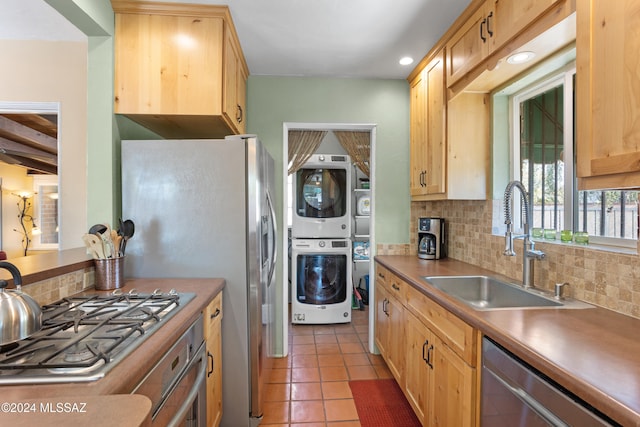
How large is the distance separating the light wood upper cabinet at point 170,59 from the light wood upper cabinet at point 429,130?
144 centimetres

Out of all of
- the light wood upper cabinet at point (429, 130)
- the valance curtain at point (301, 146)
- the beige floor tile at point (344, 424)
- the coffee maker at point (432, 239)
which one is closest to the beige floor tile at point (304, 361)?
the beige floor tile at point (344, 424)

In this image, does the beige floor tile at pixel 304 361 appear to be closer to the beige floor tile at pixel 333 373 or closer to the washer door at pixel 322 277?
the beige floor tile at pixel 333 373

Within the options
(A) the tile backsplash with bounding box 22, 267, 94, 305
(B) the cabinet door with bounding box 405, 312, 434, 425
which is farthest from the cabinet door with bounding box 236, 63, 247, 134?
(B) the cabinet door with bounding box 405, 312, 434, 425

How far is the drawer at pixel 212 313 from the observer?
1.43 meters

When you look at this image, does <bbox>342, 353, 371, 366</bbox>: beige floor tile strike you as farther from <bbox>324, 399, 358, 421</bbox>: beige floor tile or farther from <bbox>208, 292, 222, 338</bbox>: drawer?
<bbox>208, 292, 222, 338</bbox>: drawer

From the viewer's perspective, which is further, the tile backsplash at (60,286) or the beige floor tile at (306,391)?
the beige floor tile at (306,391)

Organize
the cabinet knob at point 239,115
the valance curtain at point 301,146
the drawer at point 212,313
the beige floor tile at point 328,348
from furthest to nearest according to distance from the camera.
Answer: the valance curtain at point 301,146 < the beige floor tile at point 328,348 < the cabinet knob at point 239,115 < the drawer at point 212,313

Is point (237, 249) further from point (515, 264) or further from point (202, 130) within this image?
point (515, 264)

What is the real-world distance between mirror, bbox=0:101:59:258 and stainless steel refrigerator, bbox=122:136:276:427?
2169mm

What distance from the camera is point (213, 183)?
1751 mm

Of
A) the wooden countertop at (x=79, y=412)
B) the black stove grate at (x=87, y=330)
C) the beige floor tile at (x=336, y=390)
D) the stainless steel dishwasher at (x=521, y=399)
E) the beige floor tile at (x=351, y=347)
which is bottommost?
the beige floor tile at (x=336, y=390)

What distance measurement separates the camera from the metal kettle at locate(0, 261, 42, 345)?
81 centimetres

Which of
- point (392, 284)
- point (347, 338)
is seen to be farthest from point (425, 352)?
point (347, 338)

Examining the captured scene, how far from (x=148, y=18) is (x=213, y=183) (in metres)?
1.02
